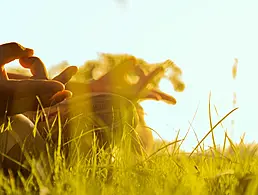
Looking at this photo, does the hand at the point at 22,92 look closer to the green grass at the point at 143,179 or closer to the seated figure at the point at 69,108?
the seated figure at the point at 69,108

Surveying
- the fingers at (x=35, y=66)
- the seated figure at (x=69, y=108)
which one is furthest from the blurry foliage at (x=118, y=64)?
the fingers at (x=35, y=66)

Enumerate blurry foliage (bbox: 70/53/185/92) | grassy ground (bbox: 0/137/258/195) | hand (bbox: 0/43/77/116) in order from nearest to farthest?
grassy ground (bbox: 0/137/258/195)
hand (bbox: 0/43/77/116)
blurry foliage (bbox: 70/53/185/92)

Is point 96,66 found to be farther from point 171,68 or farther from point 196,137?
point 196,137

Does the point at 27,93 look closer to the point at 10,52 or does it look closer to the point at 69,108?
the point at 10,52

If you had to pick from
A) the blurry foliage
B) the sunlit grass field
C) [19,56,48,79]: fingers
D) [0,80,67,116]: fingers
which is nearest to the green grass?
the sunlit grass field

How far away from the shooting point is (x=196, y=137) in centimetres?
136

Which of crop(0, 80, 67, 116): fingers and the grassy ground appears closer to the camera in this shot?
the grassy ground

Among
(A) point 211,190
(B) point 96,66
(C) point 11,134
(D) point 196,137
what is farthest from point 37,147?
(B) point 96,66

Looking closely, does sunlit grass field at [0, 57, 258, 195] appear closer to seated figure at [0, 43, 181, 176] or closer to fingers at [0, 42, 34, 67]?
seated figure at [0, 43, 181, 176]

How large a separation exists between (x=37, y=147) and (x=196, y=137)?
1.62ft

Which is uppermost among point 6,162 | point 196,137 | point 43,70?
point 43,70

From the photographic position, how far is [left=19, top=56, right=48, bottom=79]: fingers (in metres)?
1.61

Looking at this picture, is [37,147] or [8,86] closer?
[8,86]

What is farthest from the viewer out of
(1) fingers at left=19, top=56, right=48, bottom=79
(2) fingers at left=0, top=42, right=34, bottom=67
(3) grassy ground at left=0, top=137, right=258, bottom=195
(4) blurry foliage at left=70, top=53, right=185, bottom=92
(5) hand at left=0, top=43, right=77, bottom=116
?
(4) blurry foliage at left=70, top=53, right=185, bottom=92
